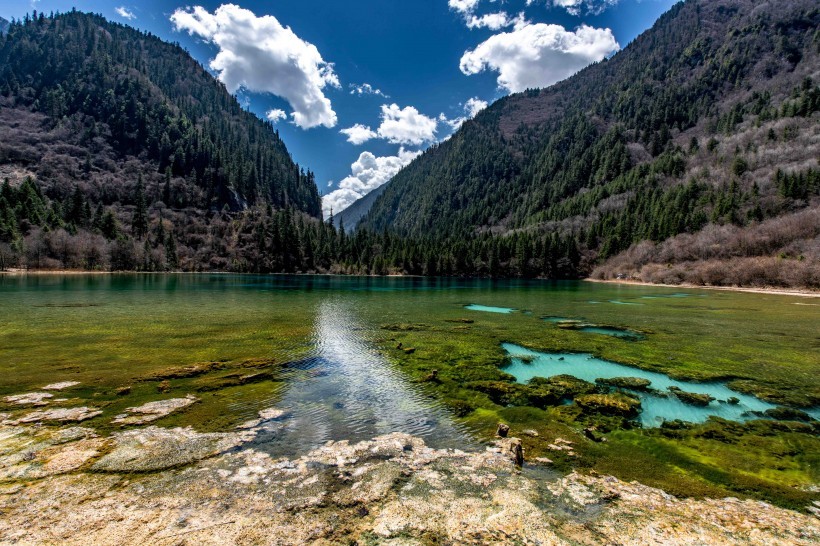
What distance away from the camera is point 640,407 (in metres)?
15.2

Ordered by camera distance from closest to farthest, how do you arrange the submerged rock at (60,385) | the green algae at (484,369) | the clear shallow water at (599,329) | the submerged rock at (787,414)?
the green algae at (484,369) → the submerged rock at (787,414) → the submerged rock at (60,385) → the clear shallow water at (599,329)

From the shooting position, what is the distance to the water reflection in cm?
1184

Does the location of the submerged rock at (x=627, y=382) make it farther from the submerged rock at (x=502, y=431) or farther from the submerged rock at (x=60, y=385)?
the submerged rock at (x=60, y=385)

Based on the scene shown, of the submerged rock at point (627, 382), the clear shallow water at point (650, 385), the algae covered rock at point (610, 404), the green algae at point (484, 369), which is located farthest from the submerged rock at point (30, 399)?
the submerged rock at point (627, 382)

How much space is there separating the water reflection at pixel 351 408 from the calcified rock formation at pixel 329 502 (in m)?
1.20

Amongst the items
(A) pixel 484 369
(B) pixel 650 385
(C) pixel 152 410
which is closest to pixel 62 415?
(C) pixel 152 410

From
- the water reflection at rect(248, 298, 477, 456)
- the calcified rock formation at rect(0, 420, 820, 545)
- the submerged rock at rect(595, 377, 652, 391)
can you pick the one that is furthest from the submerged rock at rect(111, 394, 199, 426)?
the submerged rock at rect(595, 377, 652, 391)

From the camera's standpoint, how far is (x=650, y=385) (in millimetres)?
18172

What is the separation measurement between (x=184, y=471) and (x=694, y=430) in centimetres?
1601

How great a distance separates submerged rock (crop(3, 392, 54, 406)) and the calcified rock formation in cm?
328

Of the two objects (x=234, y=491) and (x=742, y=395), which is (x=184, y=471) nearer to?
(x=234, y=491)

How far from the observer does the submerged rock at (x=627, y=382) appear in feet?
58.4

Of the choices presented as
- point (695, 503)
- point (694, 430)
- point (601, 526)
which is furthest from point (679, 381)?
point (601, 526)

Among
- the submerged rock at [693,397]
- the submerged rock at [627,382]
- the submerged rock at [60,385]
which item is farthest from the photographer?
the submerged rock at [627,382]
